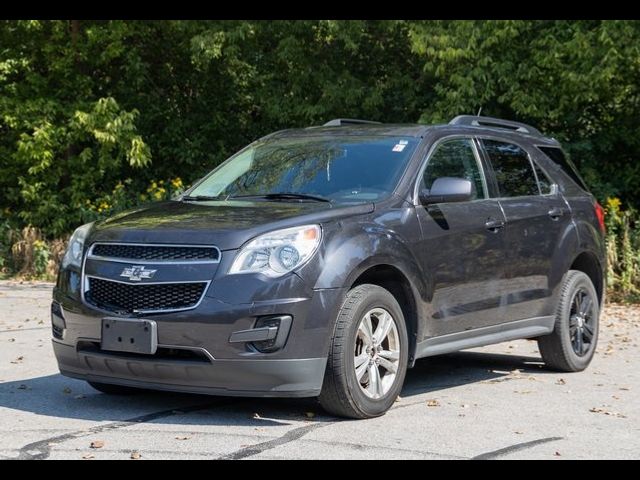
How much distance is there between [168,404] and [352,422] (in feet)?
4.32

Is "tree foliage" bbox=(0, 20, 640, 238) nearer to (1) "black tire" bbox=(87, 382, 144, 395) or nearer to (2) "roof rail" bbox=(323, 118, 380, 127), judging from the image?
(2) "roof rail" bbox=(323, 118, 380, 127)

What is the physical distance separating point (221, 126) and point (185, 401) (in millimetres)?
13878

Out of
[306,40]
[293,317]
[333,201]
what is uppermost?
[306,40]

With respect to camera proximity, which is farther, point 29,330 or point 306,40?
point 306,40

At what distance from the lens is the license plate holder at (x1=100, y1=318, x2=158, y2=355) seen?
255 inches

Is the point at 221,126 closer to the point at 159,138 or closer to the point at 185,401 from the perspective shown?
the point at 159,138

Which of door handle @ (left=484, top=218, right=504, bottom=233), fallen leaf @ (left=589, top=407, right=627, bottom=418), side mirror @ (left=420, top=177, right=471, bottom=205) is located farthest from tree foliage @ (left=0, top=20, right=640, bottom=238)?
fallen leaf @ (left=589, top=407, right=627, bottom=418)

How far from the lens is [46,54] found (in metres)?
20.2

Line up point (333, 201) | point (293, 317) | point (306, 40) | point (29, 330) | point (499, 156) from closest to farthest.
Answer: point (293, 317) → point (333, 201) → point (499, 156) → point (29, 330) → point (306, 40)

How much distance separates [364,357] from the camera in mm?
6852

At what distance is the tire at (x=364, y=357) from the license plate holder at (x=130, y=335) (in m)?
1.04

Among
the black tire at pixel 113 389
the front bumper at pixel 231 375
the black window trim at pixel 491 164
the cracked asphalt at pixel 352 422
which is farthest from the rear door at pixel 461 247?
the black tire at pixel 113 389
